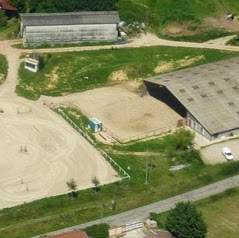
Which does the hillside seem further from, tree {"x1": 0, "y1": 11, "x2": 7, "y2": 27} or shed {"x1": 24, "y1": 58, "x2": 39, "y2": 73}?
shed {"x1": 24, "y1": 58, "x2": 39, "y2": 73}

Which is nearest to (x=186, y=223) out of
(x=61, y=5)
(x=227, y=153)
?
(x=227, y=153)

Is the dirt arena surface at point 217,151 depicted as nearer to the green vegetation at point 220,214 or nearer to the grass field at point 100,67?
the green vegetation at point 220,214

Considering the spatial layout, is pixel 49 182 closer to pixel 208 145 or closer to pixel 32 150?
pixel 32 150

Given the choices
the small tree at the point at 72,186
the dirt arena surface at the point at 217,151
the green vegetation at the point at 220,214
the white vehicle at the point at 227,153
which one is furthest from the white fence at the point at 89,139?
the white vehicle at the point at 227,153

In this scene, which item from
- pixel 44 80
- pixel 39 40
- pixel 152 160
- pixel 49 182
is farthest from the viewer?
pixel 39 40

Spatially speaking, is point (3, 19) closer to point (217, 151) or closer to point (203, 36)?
point (203, 36)

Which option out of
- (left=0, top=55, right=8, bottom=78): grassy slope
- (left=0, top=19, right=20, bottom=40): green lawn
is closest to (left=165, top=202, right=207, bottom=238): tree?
(left=0, top=55, right=8, bottom=78): grassy slope

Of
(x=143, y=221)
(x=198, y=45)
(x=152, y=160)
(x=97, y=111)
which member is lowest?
(x=143, y=221)

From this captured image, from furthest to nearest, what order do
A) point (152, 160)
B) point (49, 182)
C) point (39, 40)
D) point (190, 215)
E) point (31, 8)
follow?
point (31, 8)
point (39, 40)
point (152, 160)
point (49, 182)
point (190, 215)

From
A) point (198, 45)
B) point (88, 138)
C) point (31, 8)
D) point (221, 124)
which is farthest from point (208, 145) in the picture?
point (31, 8)
